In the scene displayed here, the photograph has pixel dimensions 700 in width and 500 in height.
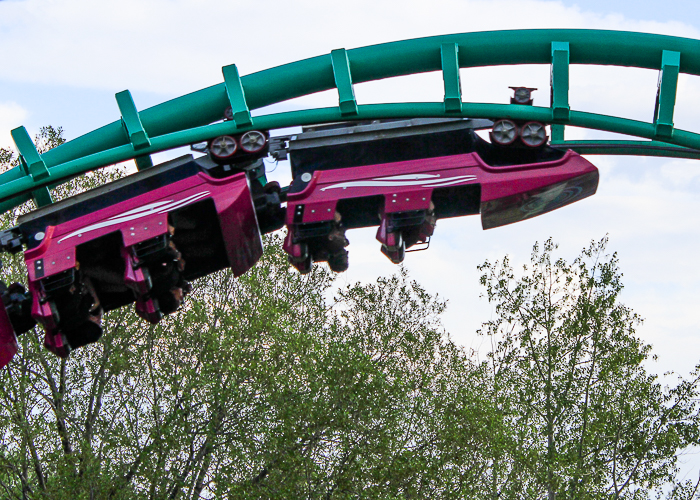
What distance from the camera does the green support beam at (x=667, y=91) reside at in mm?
8195

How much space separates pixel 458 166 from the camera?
8188 millimetres

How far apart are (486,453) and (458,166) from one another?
12.7m

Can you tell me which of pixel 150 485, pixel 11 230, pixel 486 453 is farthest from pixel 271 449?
pixel 11 230

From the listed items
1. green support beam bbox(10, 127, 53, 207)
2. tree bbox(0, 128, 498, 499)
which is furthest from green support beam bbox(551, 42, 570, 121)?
tree bbox(0, 128, 498, 499)

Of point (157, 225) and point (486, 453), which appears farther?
point (486, 453)

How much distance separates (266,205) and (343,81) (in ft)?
4.36

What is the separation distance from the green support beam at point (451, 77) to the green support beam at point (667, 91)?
1.74 m

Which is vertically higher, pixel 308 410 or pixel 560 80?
pixel 560 80

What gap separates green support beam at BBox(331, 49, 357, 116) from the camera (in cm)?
845

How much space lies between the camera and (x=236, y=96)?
28.7 ft

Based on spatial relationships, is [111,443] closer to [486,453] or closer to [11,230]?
A: [486,453]

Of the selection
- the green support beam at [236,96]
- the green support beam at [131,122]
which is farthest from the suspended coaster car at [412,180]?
the green support beam at [131,122]

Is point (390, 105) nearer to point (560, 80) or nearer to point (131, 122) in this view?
point (560, 80)

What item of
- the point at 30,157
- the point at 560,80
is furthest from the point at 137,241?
the point at 560,80
